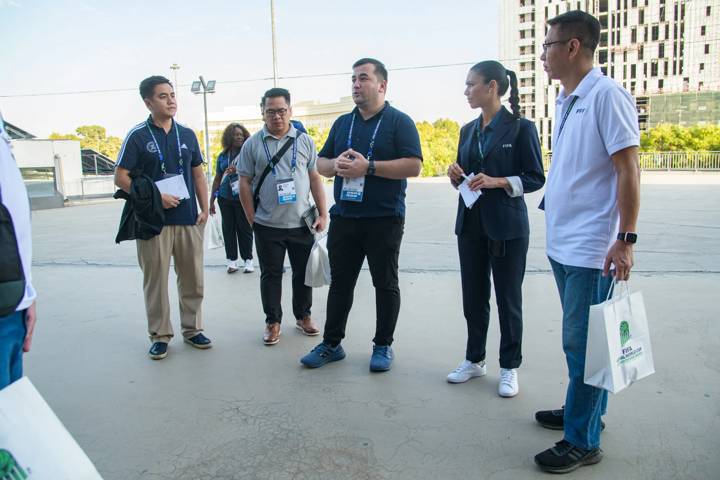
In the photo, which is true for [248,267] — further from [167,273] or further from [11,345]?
[11,345]

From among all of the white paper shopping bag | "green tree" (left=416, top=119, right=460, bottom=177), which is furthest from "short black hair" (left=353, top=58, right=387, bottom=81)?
"green tree" (left=416, top=119, right=460, bottom=177)

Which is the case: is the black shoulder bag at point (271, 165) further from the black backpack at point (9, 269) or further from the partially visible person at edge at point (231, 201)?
the black backpack at point (9, 269)

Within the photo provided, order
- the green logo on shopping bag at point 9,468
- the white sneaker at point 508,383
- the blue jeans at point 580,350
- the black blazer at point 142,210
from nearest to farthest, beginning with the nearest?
1. the green logo on shopping bag at point 9,468
2. the blue jeans at point 580,350
3. the white sneaker at point 508,383
4. the black blazer at point 142,210

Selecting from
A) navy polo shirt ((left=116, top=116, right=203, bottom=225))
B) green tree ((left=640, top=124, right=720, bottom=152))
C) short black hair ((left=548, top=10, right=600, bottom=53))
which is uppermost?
green tree ((left=640, top=124, right=720, bottom=152))

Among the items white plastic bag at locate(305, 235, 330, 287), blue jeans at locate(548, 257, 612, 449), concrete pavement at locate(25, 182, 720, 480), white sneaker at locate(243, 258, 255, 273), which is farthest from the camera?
white sneaker at locate(243, 258, 255, 273)

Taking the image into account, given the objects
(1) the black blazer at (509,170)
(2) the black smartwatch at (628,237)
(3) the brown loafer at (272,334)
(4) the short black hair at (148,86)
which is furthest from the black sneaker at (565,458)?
(4) the short black hair at (148,86)

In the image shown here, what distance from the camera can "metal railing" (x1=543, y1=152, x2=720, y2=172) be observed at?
118 ft

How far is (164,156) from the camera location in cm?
445

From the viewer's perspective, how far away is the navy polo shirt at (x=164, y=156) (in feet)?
14.1

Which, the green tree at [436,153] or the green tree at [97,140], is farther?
the green tree at [97,140]

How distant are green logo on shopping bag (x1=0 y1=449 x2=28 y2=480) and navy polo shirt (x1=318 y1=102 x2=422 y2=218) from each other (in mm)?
2705

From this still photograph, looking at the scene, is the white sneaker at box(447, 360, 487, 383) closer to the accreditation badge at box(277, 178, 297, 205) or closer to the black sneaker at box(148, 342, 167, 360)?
the accreditation badge at box(277, 178, 297, 205)

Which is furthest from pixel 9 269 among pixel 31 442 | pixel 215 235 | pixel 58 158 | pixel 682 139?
pixel 682 139

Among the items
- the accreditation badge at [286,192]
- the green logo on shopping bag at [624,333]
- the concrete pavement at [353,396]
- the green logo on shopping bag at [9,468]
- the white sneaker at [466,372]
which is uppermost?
the accreditation badge at [286,192]
